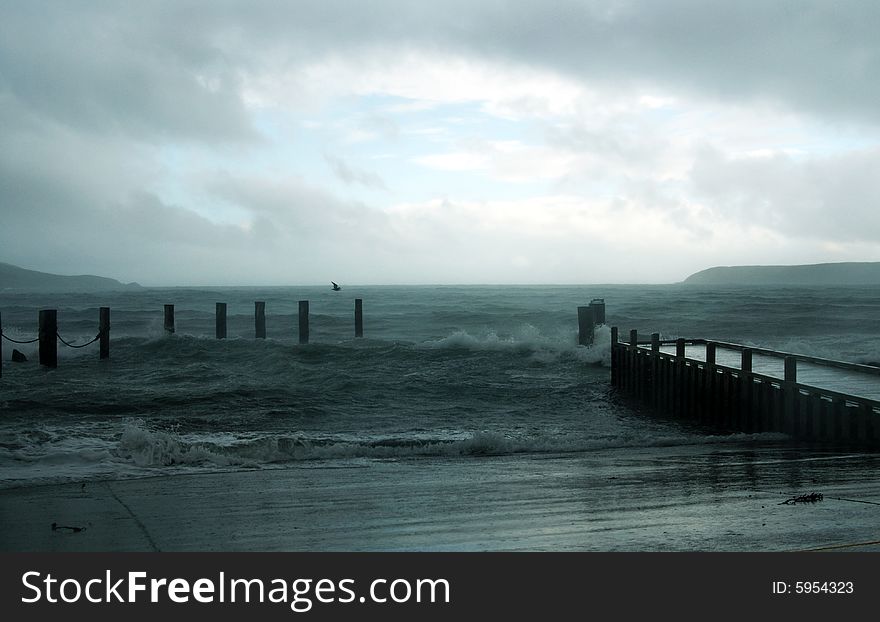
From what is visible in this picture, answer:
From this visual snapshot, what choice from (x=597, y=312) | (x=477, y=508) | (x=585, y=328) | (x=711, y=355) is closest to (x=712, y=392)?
(x=711, y=355)

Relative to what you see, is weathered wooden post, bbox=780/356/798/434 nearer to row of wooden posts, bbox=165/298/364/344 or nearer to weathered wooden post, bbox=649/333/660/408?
weathered wooden post, bbox=649/333/660/408

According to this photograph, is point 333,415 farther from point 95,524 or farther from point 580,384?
point 95,524

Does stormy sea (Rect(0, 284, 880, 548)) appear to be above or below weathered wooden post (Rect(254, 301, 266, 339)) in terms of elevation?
below

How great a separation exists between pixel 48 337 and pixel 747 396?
68.1ft

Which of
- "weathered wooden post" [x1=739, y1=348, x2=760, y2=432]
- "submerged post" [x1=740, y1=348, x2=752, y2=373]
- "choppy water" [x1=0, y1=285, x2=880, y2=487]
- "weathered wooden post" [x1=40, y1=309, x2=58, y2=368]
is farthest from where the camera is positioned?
"weathered wooden post" [x1=40, y1=309, x2=58, y2=368]

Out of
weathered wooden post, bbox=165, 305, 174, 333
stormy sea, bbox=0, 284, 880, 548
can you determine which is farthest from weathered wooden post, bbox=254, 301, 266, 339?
weathered wooden post, bbox=165, 305, 174, 333

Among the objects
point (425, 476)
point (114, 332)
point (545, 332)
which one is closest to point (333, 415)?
point (425, 476)

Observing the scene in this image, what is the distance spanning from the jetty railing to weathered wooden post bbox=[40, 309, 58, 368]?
17.3 meters

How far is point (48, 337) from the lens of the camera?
2466 cm

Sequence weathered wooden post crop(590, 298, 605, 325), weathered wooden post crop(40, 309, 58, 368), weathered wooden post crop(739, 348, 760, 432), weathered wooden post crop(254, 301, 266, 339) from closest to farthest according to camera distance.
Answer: weathered wooden post crop(739, 348, 760, 432) < weathered wooden post crop(40, 309, 58, 368) < weathered wooden post crop(590, 298, 605, 325) < weathered wooden post crop(254, 301, 266, 339)

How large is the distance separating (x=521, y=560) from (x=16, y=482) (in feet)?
22.1

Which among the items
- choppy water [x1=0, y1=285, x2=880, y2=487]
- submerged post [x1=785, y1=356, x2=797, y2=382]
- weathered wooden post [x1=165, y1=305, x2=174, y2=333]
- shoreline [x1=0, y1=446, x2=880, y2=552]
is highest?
weathered wooden post [x1=165, y1=305, x2=174, y2=333]

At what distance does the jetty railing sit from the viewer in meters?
10.9

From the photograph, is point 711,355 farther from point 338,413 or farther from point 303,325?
point 303,325
